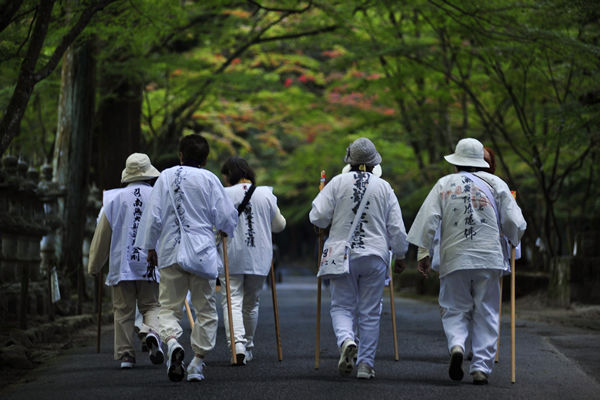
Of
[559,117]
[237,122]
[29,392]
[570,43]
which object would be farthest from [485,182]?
[237,122]

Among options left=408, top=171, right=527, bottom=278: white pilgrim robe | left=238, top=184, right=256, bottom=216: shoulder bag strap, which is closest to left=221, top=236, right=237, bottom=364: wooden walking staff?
left=238, top=184, right=256, bottom=216: shoulder bag strap

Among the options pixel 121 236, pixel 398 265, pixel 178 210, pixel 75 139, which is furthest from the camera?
pixel 75 139

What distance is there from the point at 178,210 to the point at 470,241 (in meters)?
2.29

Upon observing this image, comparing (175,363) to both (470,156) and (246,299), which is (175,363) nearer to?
(246,299)

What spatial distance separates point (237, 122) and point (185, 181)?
16975 mm

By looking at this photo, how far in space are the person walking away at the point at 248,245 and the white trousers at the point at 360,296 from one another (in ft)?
3.86

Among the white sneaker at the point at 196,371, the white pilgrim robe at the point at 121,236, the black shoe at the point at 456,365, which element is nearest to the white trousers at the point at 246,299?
the white pilgrim robe at the point at 121,236

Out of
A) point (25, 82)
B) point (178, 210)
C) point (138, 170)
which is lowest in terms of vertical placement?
point (178, 210)

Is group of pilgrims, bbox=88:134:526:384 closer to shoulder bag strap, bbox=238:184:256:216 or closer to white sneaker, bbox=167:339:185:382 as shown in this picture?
white sneaker, bbox=167:339:185:382

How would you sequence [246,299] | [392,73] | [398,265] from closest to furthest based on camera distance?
1. [398,265]
2. [246,299]
3. [392,73]

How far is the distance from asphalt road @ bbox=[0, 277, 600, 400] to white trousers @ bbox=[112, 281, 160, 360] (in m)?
0.26

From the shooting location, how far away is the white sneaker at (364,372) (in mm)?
6441

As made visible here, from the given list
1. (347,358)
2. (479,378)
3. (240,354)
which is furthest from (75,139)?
(479,378)

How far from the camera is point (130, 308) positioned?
7.62 metres
